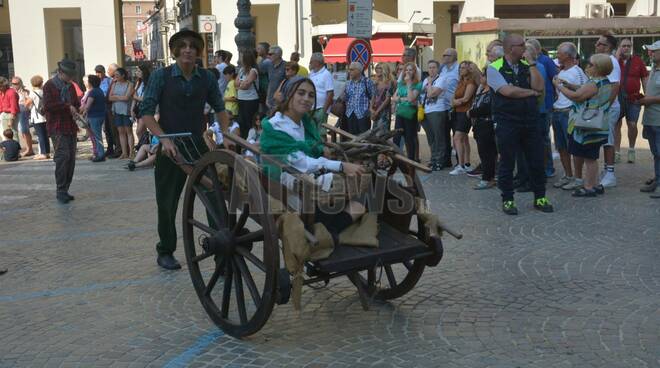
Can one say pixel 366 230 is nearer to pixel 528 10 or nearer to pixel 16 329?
pixel 16 329

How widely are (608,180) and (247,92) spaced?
595 cm

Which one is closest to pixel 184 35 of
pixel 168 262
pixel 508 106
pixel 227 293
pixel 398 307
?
pixel 168 262

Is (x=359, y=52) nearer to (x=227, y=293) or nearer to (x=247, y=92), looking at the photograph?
(x=247, y=92)

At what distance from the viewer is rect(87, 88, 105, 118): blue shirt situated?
14125mm

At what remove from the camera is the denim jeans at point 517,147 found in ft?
26.5

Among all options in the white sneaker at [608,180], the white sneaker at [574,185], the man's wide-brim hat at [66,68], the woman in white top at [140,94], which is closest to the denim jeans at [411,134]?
the white sneaker at [574,185]

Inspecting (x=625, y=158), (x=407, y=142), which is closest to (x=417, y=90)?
(x=407, y=142)

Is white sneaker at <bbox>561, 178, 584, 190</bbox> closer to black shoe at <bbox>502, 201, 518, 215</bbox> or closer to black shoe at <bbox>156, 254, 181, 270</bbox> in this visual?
black shoe at <bbox>502, 201, 518, 215</bbox>

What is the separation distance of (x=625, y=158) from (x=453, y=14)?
22725 millimetres

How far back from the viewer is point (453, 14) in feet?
110

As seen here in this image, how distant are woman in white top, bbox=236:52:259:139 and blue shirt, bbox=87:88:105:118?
329cm

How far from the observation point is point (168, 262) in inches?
245

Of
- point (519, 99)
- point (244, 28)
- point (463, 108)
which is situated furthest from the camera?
point (244, 28)

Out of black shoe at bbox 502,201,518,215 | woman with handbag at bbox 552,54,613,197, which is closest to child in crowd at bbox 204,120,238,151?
black shoe at bbox 502,201,518,215
